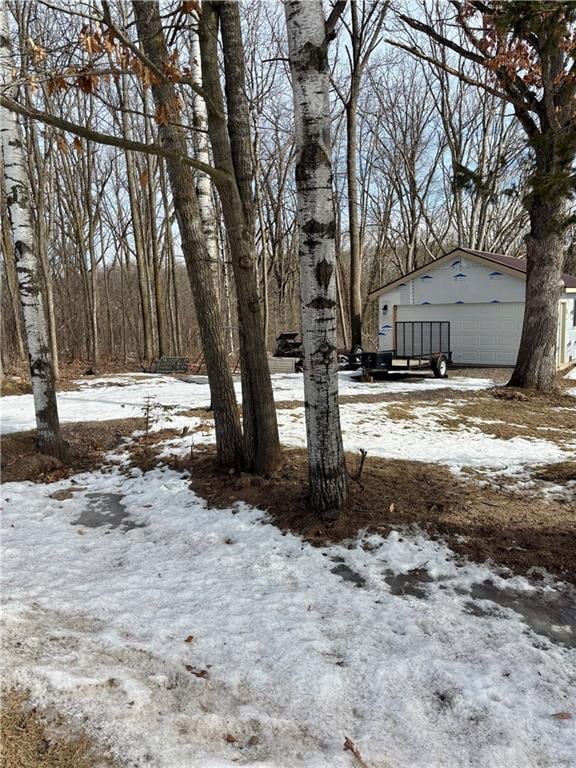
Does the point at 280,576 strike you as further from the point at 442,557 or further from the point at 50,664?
A: the point at 50,664

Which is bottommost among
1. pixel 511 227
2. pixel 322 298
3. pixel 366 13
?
pixel 322 298

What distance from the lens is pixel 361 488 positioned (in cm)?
478

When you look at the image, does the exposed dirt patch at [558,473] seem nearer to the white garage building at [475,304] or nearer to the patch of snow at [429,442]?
the patch of snow at [429,442]

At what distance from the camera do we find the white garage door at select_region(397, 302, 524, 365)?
51.2 ft

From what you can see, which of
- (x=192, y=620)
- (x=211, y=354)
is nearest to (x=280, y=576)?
(x=192, y=620)

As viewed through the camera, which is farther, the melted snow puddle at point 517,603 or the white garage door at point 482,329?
the white garage door at point 482,329

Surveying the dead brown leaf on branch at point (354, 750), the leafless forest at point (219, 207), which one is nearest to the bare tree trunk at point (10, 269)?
the leafless forest at point (219, 207)

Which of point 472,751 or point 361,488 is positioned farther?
point 361,488

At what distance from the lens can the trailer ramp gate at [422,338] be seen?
55.0 feet

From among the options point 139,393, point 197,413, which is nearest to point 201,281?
point 197,413

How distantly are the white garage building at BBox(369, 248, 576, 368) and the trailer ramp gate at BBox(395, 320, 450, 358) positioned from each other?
0.22 m

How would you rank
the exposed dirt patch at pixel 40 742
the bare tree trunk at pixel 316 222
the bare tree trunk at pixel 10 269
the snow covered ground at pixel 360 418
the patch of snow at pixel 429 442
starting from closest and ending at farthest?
the exposed dirt patch at pixel 40 742 → the bare tree trunk at pixel 316 222 → the patch of snow at pixel 429 442 → the snow covered ground at pixel 360 418 → the bare tree trunk at pixel 10 269

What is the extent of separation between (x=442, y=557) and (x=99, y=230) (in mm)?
27708

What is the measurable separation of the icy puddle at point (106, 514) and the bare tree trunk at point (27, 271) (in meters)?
1.42
